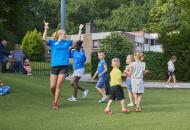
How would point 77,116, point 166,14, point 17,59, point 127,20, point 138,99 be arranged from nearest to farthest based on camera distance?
1. point 77,116
2. point 138,99
3. point 17,59
4. point 166,14
5. point 127,20

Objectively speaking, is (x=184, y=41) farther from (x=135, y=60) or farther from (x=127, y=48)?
(x=135, y=60)

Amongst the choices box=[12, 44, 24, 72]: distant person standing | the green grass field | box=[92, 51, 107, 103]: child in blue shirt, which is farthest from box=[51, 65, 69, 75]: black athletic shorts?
box=[12, 44, 24, 72]: distant person standing

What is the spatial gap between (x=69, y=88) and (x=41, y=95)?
4949 millimetres

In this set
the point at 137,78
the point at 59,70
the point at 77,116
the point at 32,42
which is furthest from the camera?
the point at 32,42

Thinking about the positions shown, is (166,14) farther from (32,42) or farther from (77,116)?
(77,116)

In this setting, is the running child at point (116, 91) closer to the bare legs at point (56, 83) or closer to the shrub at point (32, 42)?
the bare legs at point (56, 83)

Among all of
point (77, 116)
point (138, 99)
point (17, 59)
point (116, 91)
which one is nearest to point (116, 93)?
point (116, 91)

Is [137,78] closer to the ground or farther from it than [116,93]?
farther from it

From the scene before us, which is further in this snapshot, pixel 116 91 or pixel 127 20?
pixel 127 20

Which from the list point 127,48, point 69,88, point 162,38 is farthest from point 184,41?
point 69,88

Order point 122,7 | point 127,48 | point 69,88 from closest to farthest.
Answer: point 69,88 < point 127,48 < point 122,7

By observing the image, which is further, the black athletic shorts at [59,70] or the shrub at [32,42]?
the shrub at [32,42]

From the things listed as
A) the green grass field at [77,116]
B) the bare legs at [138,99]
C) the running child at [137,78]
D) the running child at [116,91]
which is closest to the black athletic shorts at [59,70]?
the green grass field at [77,116]

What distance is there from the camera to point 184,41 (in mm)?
33969
